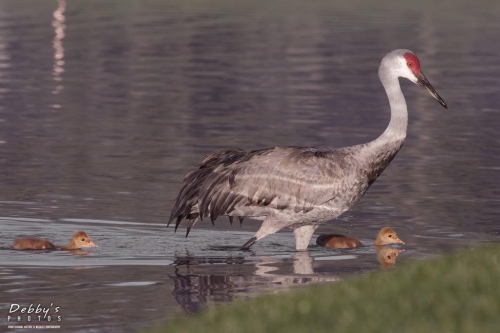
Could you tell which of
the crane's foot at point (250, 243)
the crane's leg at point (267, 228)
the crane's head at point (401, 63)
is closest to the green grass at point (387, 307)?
the crane's leg at point (267, 228)

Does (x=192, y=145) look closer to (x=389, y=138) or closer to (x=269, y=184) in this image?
(x=389, y=138)

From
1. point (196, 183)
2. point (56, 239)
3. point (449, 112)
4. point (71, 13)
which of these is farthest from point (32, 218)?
point (71, 13)

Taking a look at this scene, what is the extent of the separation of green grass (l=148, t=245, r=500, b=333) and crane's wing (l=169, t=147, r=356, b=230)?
413cm

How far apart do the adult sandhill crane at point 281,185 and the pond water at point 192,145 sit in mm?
543

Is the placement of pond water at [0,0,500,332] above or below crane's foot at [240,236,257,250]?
below

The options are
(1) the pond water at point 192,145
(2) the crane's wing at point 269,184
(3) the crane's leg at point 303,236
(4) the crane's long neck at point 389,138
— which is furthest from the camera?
(3) the crane's leg at point 303,236

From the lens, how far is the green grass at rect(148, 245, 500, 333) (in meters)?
10.4

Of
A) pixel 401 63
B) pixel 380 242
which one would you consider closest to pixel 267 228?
pixel 380 242

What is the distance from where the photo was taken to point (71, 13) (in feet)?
242

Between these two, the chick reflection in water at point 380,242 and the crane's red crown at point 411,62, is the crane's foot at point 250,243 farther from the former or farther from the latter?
the crane's red crown at point 411,62

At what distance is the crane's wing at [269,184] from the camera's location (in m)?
16.6

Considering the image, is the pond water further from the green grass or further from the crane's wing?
the green grass

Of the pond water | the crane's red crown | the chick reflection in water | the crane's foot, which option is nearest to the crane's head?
the crane's red crown

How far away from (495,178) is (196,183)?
26.2 ft
